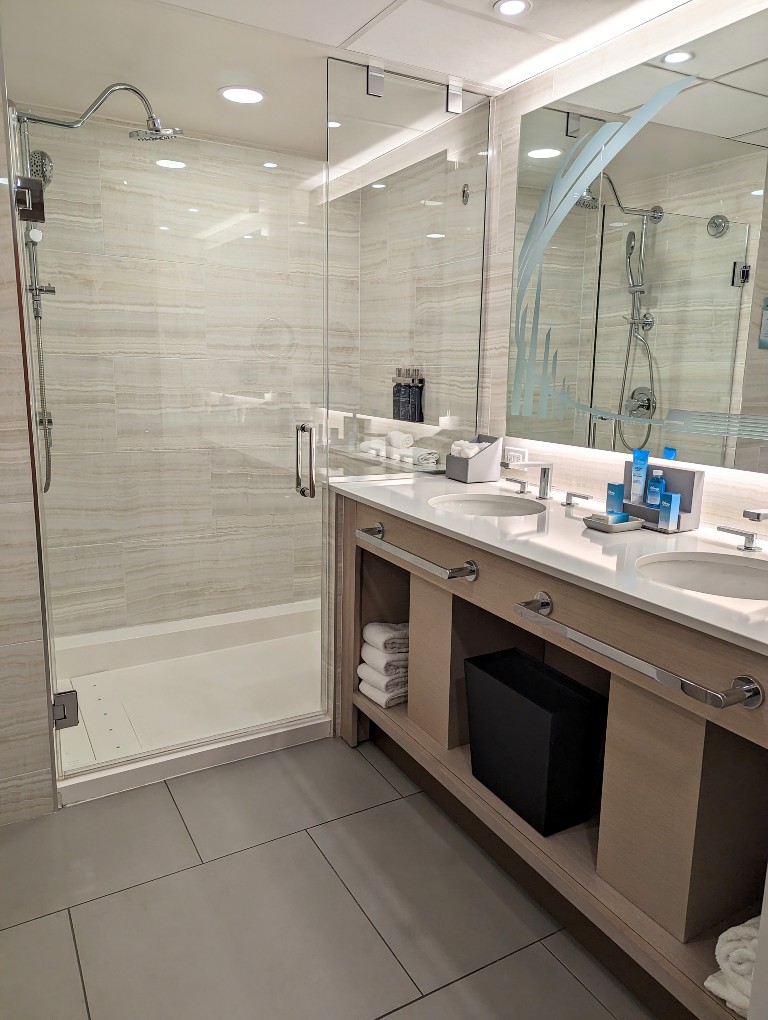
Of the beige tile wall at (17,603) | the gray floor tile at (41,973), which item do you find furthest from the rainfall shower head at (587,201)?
the gray floor tile at (41,973)

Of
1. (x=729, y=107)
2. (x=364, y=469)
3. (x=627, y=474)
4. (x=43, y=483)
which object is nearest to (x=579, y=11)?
(x=729, y=107)

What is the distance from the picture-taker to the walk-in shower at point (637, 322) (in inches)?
78.4

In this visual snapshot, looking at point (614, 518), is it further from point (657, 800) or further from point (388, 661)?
point (388, 661)

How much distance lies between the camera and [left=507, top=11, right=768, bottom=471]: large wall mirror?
68.3 inches

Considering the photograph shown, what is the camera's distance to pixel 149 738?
8.13ft

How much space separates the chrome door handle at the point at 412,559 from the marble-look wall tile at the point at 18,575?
952mm

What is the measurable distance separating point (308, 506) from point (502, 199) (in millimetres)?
1281

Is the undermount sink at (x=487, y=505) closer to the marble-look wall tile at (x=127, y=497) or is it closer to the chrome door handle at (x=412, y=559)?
the chrome door handle at (x=412, y=559)

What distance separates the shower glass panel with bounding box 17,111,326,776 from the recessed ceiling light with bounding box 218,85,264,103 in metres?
0.37

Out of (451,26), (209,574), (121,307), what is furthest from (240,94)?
(209,574)

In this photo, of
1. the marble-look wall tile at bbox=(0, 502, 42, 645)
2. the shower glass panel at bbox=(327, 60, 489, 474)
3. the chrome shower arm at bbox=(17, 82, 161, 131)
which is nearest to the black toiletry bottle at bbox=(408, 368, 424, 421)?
the shower glass panel at bbox=(327, 60, 489, 474)

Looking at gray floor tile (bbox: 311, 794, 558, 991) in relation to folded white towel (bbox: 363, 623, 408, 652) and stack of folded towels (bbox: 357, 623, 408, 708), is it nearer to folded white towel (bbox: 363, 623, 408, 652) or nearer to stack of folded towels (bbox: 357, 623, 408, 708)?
stack of folded towels (bbox: 357, 623, 408, 708)

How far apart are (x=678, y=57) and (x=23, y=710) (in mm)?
2478

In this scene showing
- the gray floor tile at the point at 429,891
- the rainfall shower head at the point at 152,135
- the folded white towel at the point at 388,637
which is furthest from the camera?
the rainfall shower head at the point at 152,135
